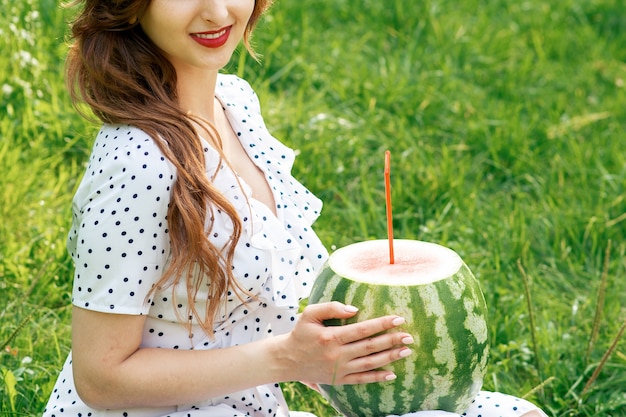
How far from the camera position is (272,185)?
254cm

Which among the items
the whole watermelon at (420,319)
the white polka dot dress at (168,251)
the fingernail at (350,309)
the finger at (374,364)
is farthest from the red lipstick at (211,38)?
the finger at (374,364)

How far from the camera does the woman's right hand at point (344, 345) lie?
2.05 metres

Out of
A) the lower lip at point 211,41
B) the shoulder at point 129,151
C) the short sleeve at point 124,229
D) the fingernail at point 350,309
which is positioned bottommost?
the fingernail at point 350,309

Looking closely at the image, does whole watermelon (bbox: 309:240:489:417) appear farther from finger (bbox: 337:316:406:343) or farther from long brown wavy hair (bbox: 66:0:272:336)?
long brown wavy hair (bbox: 66:0:272:336)

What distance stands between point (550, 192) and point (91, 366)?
98.9 inches

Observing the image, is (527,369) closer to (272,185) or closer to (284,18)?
(272,185)

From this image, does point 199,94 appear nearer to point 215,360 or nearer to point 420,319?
point 215,360

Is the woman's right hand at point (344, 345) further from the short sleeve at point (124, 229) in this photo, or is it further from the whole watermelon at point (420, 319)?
the short sleeve at point (124, 229)

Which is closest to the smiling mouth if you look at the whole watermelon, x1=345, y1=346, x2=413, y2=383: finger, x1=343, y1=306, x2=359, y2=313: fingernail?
the whole watermelon

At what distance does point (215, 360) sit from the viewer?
2.21m

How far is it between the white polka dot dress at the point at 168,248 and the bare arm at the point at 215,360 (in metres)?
0.07

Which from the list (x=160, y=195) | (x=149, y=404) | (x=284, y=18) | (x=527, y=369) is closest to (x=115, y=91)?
(x=160, y=195)

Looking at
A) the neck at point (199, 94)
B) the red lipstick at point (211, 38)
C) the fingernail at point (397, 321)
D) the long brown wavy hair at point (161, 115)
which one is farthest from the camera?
the neck at point (199, 94)

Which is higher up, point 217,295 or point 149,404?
point 217,295
